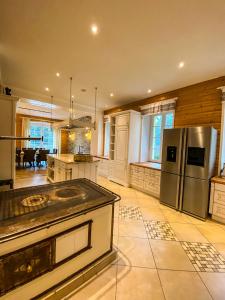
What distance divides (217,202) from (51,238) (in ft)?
9.15

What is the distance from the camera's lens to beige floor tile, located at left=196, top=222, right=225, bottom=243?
2.26 metres

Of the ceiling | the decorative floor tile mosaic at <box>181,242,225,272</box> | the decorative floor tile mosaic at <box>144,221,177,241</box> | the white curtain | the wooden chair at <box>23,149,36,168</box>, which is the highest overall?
the ceiling

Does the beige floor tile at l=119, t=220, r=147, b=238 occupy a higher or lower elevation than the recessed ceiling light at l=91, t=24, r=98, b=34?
lower

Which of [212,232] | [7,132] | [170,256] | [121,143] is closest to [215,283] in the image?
[170,256]

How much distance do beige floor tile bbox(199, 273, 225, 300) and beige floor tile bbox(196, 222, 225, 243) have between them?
26.5 inches

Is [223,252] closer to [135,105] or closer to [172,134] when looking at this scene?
[172,134]

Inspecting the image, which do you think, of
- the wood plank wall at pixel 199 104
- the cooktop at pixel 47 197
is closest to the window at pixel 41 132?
the wood plank wall at pixel 199 104

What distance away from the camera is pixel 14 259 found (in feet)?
3.34

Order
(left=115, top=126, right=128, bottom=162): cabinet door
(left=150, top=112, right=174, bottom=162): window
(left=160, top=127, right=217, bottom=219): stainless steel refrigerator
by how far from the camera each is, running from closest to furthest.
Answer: (left=160, top=127, right=217, bottom=219): stainless steel refrigerator, (left=150, top=112, right=174, bottom=162): window, (left=115, top=126, right=128, bottom=162): cabinet door

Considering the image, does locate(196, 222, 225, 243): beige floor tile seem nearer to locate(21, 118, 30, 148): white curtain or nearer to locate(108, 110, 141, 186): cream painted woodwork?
locate(108, 110, 141, 186): cream painted woodwork

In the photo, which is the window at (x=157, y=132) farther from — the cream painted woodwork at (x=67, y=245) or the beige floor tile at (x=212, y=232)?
the cream painted woodwork at (x=67, y=245)

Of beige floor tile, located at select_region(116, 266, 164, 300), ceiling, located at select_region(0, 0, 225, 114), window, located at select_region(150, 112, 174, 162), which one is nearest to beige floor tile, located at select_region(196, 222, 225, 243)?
beige floor tile, located at select_region(116, 266, 164, 300)

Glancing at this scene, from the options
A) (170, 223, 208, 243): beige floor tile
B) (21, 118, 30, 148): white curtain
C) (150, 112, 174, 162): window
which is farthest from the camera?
(21, 118, 30, 148): white curtain

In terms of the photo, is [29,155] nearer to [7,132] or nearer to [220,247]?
[7,132]
